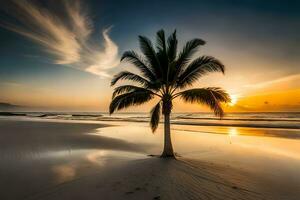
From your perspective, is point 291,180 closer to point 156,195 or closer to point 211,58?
point 156,195

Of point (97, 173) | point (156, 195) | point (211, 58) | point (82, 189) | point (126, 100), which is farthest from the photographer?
point (126, 100)

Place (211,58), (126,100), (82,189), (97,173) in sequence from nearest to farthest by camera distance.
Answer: (82,189)
(97,173)
(211,58)
(126,100)

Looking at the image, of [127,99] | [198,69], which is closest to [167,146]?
[127,99]

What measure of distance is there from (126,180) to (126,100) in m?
4.20

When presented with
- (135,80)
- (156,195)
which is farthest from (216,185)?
(135,80)

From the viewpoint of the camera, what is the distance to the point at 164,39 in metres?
9.27

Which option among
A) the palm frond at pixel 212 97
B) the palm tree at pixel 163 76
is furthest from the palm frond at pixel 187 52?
the palm frond at pixel 212 97

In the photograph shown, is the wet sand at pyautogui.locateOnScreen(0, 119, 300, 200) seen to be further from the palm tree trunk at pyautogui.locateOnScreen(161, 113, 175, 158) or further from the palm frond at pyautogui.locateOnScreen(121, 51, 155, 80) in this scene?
the palm frond at pyautogui.locateOnScreen(121, 51, 155, 80)

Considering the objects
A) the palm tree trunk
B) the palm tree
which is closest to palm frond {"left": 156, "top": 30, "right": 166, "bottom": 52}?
the palm tree

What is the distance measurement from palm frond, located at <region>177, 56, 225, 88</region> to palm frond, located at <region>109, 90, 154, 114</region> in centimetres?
179

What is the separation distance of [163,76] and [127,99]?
6.99ft

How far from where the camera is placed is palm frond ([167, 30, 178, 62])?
9.21 m

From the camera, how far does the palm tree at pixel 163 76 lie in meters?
8.85

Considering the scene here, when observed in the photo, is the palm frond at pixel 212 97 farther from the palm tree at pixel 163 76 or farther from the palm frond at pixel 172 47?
the palm frond at pixel 172 47
